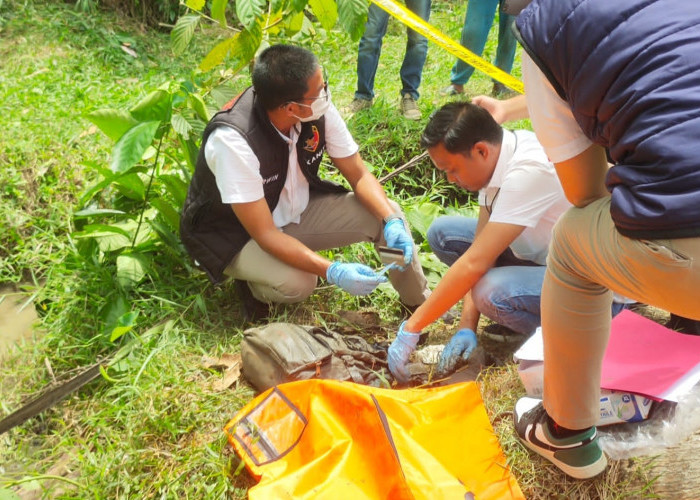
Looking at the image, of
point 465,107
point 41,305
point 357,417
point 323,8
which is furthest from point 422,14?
point 357,417

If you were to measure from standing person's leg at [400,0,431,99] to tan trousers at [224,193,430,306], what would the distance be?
167cm

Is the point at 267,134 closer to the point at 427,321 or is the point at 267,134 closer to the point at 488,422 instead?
the point at 427,321

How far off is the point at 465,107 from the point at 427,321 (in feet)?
2.43

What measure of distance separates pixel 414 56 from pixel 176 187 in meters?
2.03

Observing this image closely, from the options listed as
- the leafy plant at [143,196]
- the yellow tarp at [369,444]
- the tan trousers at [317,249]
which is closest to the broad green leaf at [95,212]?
the leafy plant at [143,196]

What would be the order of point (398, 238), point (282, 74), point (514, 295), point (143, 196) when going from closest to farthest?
point (514, 295) < point (282, 74) < point (398, 238) < point (143, 196)

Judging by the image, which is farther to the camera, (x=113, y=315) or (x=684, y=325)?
(x=113, y=315)

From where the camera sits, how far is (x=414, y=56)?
4.30m

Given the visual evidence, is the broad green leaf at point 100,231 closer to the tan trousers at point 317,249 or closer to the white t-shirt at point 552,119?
the tan trousers at point 317,249

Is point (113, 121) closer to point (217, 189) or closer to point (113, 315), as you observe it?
point (217, 189)

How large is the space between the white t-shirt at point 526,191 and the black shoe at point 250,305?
1.06 m

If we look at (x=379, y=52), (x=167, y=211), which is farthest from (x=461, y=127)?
(x=379, y=52)

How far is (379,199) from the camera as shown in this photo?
9.23ft

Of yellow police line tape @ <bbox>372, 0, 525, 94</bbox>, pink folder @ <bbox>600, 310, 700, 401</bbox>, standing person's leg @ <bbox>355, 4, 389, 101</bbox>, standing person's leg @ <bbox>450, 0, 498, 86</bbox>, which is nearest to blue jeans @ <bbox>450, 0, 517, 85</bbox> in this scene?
standing person's leg @ <bbox>450, 0, 498, 86</bbox>
